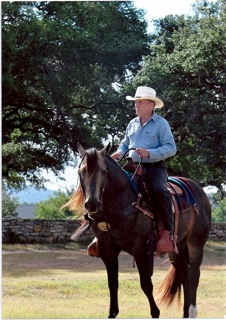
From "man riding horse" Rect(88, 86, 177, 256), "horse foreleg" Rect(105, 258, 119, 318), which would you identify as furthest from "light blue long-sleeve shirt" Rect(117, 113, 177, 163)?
"horse foreleg" Rect(105, 258, 119, 318)

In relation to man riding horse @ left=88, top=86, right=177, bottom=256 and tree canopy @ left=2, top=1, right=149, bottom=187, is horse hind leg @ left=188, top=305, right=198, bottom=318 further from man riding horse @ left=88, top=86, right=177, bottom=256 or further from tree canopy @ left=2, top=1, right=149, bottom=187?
tree canopy @ left=2, top=1, right=149, bottom=187

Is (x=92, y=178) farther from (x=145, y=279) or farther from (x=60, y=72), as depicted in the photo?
(x=60, y=72)

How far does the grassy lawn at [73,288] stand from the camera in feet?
21.5

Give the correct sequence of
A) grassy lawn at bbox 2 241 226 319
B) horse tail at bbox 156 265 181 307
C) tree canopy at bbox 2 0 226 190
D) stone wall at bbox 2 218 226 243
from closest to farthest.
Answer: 1. horse tail at bbox 156 265 181 307
2. grassy lawn at bbox 2 241 226 319
3. tree canopy at bbox 2 0 226 190
4. stone wall at bbox 2 218 226 243

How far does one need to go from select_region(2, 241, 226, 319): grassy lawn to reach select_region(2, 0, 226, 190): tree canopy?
3.37 meters

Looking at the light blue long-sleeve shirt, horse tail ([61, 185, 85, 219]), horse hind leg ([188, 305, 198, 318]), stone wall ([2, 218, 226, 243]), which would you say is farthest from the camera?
stone wall ([2, 218, 226, 243])

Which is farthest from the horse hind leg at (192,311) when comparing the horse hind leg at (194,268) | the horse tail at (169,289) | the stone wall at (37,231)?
the stone wall at (37,231)

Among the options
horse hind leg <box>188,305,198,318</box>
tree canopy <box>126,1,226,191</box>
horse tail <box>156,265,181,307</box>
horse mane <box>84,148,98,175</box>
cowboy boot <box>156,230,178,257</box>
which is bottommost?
horse hind leg <box>188,305,198,318</box>

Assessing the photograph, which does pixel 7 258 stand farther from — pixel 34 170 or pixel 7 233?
pixel 34 170

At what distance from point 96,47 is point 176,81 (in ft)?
8.33

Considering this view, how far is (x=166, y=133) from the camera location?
16.8 ft

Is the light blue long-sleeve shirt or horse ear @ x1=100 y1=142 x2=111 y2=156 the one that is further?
the light blue long-sleeve shirt

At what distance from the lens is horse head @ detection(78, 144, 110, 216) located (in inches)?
174

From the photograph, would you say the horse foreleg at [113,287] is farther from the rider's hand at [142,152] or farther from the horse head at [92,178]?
the rider's hand at [142,152]
